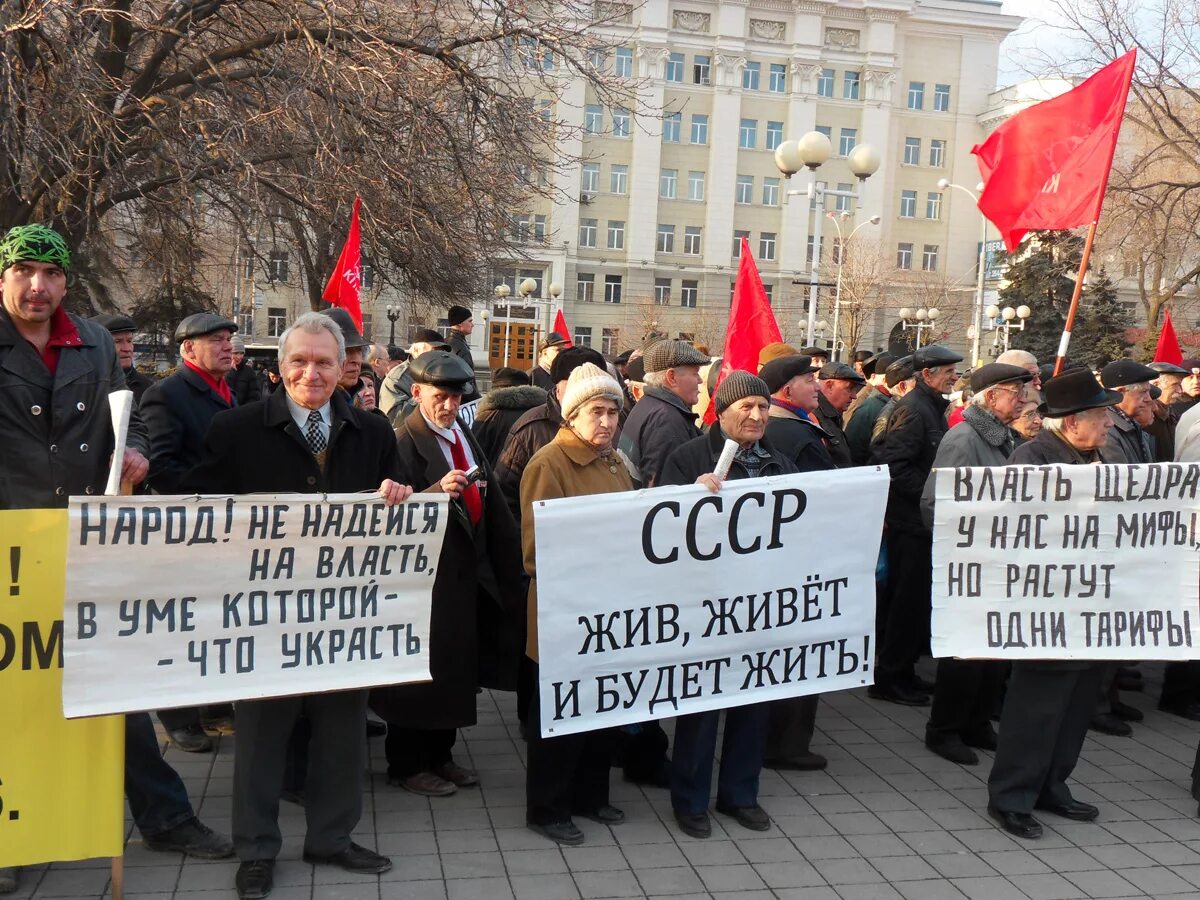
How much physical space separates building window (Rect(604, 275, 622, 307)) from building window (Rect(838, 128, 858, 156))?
15.7 m

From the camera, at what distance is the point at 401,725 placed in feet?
16.6

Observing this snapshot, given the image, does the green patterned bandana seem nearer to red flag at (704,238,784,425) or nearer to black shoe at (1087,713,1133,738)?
red flag at (704,238,784,425)

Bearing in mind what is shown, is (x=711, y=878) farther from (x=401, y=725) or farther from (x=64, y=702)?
(x=64, y=702)

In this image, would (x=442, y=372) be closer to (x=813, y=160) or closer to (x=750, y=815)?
(x=750, y=815)

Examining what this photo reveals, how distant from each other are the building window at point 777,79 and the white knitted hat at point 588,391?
6727 centimetres

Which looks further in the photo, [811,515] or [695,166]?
[695,166]

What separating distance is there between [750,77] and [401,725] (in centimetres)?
6737

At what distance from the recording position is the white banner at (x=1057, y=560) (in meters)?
4.97

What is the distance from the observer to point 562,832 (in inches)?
183

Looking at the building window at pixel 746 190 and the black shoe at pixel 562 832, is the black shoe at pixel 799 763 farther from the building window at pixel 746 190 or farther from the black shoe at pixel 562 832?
the building window at pixel 746 190

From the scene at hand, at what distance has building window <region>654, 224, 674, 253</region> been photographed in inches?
2657

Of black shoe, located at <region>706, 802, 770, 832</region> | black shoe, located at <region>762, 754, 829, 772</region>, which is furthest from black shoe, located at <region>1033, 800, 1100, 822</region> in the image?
black shoe, located at <region>706, 802, 770, 832</region>

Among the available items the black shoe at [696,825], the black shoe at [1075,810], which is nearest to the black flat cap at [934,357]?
the black shoe at [1075,810]

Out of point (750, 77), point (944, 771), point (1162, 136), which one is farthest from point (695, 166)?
point (944, 771)
